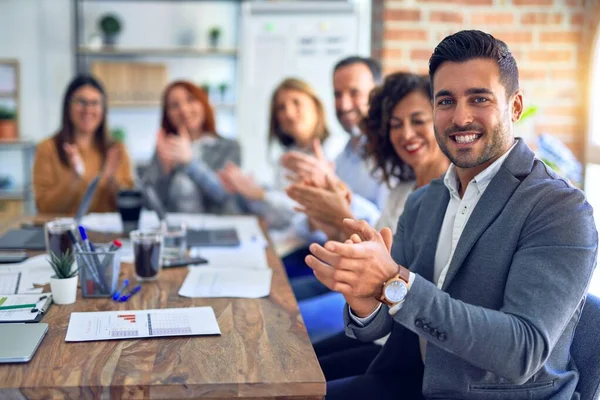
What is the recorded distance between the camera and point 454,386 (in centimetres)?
124

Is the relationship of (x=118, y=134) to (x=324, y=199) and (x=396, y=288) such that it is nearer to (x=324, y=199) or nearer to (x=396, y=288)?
(x=324, y=199)

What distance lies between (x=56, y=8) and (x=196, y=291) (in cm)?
467

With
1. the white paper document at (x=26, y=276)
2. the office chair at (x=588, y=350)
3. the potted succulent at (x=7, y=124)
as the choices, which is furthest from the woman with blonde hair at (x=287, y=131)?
the potted succulent at (x=7, y=124)

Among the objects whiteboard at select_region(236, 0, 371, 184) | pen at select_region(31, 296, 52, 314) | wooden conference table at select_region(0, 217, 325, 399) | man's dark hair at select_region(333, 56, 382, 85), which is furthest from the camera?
whiteboard at select_region(236, 0, 371, 184)

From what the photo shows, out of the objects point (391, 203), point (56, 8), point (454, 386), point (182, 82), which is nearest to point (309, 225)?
point (391, 203)

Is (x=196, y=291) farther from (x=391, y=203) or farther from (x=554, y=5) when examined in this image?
(x=554, y=5)

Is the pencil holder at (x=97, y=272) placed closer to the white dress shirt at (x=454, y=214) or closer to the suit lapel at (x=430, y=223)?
the white dress shirt at (x=454, y=214)

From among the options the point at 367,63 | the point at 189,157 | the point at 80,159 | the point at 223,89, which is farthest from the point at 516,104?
the point at 223,89

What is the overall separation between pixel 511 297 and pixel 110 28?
4.89 metres

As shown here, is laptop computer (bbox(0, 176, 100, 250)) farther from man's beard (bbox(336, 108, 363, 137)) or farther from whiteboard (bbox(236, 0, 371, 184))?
whiteboard (bbox(236, 0, 371, 184))

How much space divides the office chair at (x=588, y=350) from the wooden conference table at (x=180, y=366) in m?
0.52

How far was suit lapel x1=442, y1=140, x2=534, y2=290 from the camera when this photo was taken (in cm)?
124

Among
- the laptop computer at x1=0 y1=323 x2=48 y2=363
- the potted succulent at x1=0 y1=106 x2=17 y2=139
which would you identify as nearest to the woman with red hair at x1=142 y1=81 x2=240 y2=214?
the laptop computer at x1=0 y1=323 x2=48 y2=363

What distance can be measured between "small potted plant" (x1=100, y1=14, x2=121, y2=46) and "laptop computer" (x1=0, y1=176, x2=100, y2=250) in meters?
3.31
